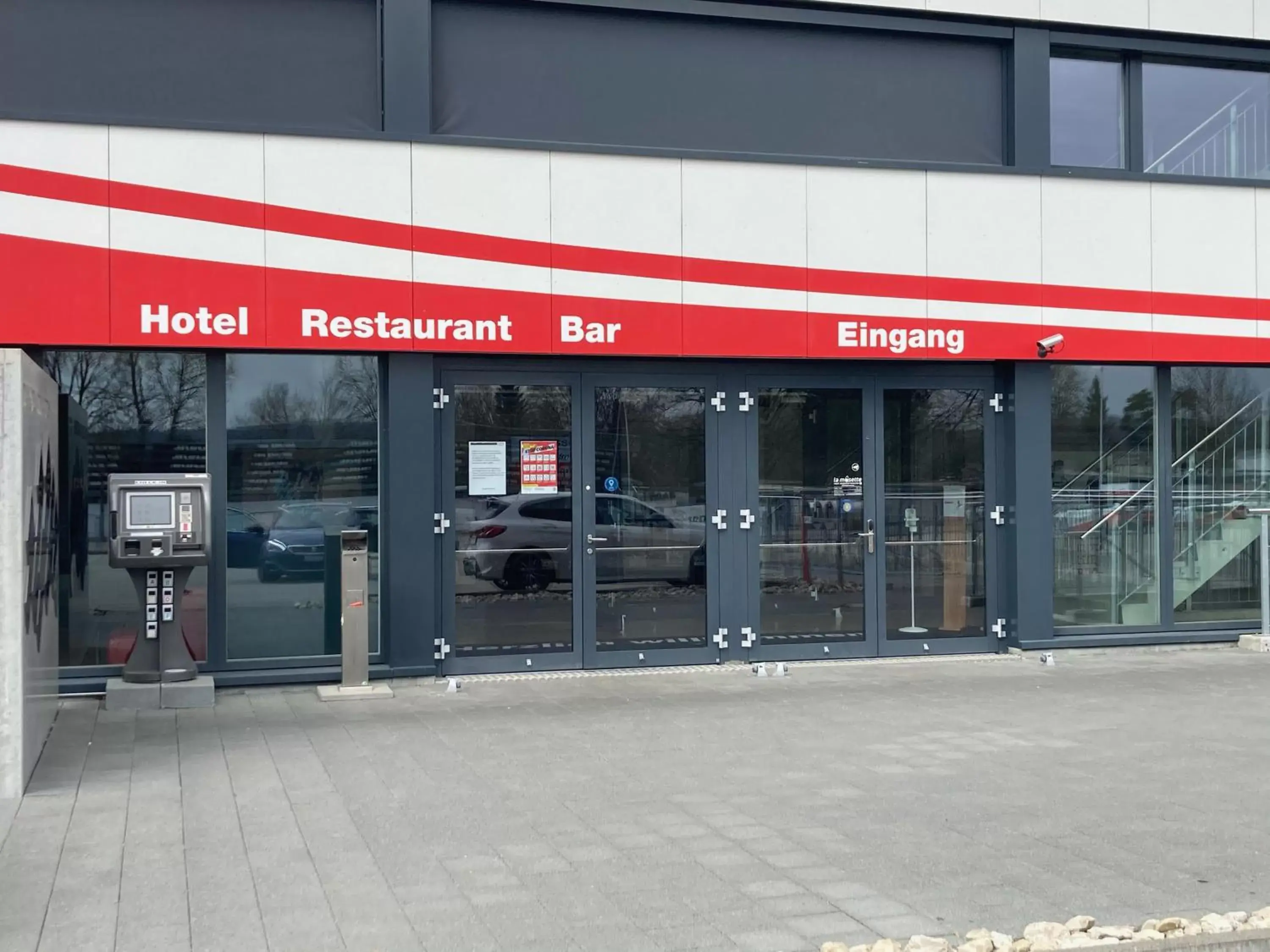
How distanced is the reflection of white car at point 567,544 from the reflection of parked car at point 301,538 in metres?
1.00

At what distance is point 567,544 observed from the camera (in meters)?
10.8

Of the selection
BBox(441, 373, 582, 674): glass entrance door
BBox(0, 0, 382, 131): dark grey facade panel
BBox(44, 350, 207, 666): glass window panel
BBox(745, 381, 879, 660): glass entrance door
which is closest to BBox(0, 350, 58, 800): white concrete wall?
BBox(44, 350, 207, 666): glass window panel

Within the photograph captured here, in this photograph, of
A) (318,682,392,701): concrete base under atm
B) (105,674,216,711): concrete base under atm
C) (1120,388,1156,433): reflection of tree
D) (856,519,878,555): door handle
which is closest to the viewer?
(105,674,216,711): concrete base under atm

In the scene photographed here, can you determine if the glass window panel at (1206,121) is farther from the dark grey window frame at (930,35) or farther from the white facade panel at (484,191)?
the white facade panel at (484,191)

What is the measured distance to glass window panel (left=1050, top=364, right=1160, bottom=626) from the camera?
12.0 m

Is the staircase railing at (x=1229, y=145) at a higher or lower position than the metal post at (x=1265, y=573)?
higher

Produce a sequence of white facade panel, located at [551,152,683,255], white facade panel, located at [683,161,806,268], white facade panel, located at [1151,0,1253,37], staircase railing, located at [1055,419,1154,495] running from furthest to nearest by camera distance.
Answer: staircase railing, located at [1055,419,1154,495], white facade panel, located at [1151,0,1253,37], white facade panel, located at [683,161,806,268], white facade panel, located at [551,152,683,255]

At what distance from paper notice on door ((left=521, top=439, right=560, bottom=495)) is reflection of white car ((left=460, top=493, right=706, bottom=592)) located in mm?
69

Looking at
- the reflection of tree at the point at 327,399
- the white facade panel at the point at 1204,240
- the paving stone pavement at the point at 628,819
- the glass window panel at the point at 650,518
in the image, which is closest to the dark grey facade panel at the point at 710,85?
the white facade panel at the point at 1204,240

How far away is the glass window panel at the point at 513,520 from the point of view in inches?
414

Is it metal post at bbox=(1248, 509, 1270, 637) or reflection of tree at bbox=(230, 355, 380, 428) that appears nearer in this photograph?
reflection of tree at bbox=(230, 355, 380, 428)

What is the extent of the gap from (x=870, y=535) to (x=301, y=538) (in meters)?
4.87

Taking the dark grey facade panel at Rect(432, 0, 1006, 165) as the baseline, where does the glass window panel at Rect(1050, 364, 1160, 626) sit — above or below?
below

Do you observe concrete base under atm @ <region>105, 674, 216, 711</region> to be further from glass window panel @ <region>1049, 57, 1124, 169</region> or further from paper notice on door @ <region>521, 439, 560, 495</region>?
glass window panel @ <region>1049, 57, 1124, 169</region>
